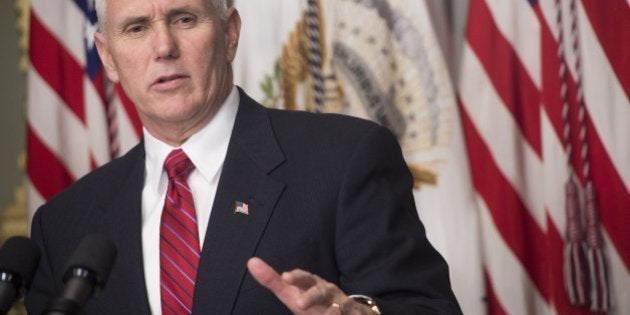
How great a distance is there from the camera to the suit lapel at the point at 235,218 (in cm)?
238

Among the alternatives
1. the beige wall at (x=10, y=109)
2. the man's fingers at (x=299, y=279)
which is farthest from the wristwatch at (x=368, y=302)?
the beige wall at (x=10, y=109)

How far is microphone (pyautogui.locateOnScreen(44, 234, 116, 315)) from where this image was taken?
1585mm

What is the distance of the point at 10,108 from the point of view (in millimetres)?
4242

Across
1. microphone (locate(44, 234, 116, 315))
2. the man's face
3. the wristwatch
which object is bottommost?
the wristwatch

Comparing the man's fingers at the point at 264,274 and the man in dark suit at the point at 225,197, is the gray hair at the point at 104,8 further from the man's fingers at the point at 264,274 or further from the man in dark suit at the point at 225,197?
the man's fingers at the point at 264,274

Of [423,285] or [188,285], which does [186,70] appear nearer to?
[188,285]

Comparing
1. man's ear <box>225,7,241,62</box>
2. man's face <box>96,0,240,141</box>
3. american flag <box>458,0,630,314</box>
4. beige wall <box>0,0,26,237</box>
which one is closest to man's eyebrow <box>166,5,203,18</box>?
man's face <box>96,0,240,141</box>

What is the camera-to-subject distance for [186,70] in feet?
8.18

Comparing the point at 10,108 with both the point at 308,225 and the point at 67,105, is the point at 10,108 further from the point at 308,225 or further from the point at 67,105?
the point at 308,225

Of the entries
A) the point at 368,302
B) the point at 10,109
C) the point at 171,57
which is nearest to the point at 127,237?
the point at 171,57

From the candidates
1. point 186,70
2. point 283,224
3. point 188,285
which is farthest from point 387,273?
point 186,70

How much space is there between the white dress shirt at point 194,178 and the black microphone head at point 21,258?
70cm

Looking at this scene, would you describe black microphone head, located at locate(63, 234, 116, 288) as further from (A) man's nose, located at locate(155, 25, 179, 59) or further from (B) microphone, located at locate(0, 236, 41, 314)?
(A) man's nose, located at locate(155, 25, 179, 59)

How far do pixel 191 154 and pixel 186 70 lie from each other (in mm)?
197
